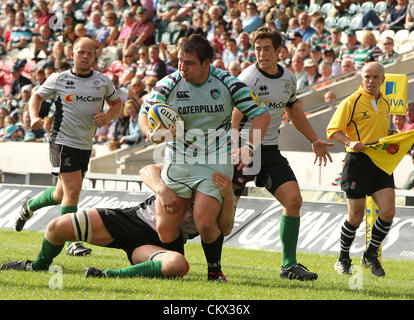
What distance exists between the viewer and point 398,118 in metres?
14.1

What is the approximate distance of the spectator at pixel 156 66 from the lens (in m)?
18.7

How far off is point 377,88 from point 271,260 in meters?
2.67

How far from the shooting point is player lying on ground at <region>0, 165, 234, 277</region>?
6820mm

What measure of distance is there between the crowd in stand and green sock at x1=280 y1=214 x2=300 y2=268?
6797 mm

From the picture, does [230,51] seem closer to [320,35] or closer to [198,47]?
[320,35]

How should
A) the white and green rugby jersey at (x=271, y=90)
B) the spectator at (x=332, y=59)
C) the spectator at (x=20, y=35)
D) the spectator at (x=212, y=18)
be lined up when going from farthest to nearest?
the spectator at (x=20, y=35), the spectator at (x=212, y=18), the spectator at (x=332, y=59), the white and green rugby jersey at (x=271, y=90)

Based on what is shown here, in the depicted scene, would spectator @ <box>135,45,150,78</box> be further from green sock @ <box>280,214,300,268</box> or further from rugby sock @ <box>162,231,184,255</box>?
rugby sock @ <box>162,231,184,255</box>

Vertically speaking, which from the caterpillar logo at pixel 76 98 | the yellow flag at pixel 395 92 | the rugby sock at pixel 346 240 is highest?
the yellow flag at pixel 395 92

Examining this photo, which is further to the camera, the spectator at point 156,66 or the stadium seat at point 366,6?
the spectator at point 156,66

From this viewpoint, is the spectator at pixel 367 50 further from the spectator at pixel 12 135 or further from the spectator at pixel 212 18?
the spectator at pixel 12 135

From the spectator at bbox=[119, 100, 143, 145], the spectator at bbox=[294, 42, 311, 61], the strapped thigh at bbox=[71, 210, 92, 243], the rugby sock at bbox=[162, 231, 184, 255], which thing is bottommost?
the spectator at bbox=[119, 100, 143, 145]

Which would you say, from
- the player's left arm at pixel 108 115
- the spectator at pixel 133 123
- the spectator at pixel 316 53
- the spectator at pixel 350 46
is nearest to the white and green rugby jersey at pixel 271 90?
the player's left arm at pixel 108 115

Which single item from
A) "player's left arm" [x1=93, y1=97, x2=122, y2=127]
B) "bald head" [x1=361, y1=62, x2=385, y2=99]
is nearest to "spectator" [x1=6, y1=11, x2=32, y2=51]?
"player's left arm" [x1=93, y1=97, x2=122, y2=127]

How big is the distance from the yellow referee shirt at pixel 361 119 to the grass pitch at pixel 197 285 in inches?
58.3
